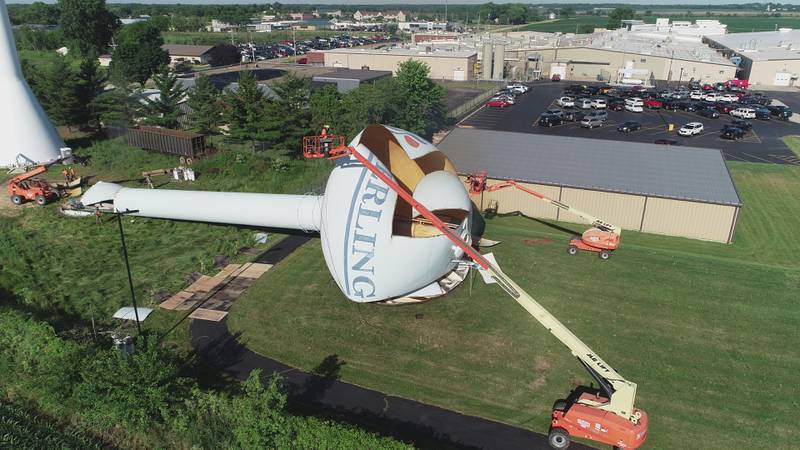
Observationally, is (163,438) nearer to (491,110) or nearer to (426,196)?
(426,196)

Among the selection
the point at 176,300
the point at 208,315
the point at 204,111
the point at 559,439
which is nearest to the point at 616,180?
the point at 559,439

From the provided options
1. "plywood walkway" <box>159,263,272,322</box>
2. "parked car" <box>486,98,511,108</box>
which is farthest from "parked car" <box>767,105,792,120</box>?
"plywood walkway" <box>159,263,272,322</box>

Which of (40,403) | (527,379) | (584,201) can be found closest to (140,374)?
(40,403)

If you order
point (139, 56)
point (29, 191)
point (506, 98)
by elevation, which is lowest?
point (29, 191)

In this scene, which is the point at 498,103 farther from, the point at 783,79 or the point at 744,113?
the point at 783,79

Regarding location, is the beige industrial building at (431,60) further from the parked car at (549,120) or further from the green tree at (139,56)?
the green tree at (139,56)

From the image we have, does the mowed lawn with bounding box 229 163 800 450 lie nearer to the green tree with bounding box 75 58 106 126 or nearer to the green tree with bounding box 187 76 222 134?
the green tree with bounding box 187 76 222 134
